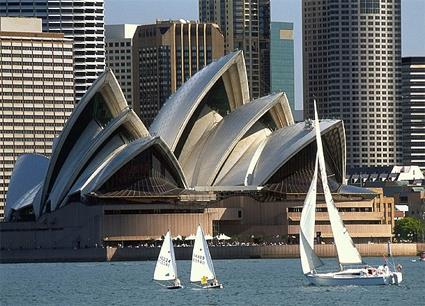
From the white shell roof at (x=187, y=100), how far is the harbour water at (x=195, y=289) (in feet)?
61.0

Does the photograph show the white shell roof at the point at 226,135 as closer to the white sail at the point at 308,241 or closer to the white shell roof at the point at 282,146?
the white shell roof at the point at 282,146

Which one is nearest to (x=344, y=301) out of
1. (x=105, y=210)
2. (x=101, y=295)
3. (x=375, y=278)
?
(x=375, y=278)

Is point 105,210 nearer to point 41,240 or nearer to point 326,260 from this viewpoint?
point 41,240

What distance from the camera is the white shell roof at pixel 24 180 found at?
528 feet

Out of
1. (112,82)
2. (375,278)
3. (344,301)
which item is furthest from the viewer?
(112,82)

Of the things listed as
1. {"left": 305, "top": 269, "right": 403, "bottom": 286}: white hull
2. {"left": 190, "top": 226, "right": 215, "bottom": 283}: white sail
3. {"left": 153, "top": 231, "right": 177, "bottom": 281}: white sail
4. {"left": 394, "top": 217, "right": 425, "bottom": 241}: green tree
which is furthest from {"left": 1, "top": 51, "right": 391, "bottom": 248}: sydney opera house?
{"left": 305, "top": 269, "right": 403, "bottom": 286}: white hull

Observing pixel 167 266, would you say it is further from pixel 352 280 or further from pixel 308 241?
pixel 352 280

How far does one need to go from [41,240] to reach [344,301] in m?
71.2

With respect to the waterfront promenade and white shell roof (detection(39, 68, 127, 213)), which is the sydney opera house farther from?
the waterfront promenade

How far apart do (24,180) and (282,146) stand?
26.8 meters

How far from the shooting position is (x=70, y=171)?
490 feet

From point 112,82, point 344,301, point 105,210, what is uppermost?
point 112,82

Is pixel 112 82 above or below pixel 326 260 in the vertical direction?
above

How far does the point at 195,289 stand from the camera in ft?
312
